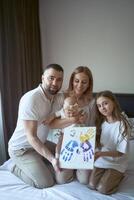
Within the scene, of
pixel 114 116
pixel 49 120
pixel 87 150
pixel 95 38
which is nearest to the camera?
pixel 87 150

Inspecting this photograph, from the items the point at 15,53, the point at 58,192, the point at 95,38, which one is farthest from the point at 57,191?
the point at 95,38

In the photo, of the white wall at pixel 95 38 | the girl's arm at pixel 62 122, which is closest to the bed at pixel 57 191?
the girl's arm at pixel 62 122

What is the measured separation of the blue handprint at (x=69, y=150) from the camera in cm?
175

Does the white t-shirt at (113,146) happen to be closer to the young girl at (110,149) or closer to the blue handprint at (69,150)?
the young girl at (110,149)

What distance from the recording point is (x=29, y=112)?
1954mm

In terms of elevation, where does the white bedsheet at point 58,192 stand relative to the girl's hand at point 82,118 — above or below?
below

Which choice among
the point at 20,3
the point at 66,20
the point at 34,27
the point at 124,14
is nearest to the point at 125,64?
the point at 124,14

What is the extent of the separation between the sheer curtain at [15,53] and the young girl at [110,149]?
4.04 ft

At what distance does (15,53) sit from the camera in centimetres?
298

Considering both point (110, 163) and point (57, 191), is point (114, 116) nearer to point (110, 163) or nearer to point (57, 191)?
point (110, 163)

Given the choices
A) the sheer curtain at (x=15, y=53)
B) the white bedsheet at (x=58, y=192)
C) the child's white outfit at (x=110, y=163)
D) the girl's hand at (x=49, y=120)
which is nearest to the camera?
the white bedsheet at (x=58, y=192)

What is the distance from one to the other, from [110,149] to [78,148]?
0.35 m

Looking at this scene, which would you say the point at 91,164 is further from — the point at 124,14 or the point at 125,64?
the point at 124,14

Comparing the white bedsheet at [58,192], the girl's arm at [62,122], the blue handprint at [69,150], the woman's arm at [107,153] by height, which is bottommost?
the white bedsheet at [58,192]
